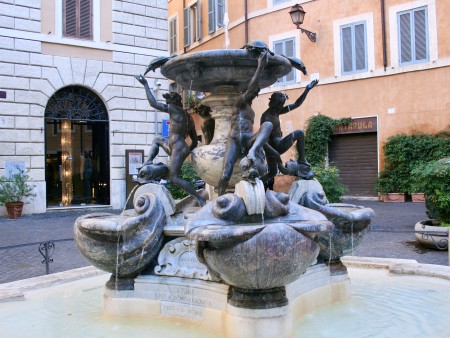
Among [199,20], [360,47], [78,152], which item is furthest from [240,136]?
[199,20]

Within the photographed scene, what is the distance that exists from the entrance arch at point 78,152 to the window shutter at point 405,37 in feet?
34.7

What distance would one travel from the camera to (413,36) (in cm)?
1677

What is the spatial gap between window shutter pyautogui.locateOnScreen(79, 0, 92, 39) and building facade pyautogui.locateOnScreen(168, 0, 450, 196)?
4354 millimetres

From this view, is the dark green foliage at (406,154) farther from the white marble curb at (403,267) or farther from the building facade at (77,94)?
the white marble curb at (403,267)

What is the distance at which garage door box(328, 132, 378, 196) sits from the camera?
18016mm

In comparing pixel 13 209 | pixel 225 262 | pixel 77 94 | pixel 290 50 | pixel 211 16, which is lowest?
pixel 13 209

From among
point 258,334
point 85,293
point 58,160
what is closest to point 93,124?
point 58,160

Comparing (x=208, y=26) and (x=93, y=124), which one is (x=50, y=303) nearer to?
(x=93, y=124)

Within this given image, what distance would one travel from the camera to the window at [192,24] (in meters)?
24.2

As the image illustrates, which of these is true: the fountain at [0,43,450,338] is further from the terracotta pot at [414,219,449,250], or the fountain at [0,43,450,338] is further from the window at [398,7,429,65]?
the window at [398,7,429,65]

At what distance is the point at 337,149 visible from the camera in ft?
62.0

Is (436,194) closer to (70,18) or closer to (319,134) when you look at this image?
(319,134)

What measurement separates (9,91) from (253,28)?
1106 cm

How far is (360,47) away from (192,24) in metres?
10.2
